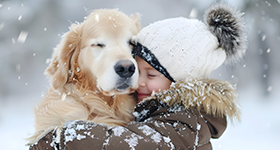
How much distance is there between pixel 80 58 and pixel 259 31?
28.6 ft

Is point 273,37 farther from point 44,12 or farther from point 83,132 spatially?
point 83,132

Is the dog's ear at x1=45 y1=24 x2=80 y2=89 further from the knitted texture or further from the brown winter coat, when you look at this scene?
the knitted texture

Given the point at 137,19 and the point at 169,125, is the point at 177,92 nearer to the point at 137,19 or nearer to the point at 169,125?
the point at 169,125

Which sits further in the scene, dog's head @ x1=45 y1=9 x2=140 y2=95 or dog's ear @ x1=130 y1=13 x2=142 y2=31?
dog's ear @ x1=130 y1=13 x2=142 y2=31

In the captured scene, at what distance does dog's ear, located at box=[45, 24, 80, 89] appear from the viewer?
2.19 meters

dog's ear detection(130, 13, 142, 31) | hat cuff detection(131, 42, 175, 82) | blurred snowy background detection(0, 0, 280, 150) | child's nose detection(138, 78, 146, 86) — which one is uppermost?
blurred snowy background detection(0, 0, 280, 150)

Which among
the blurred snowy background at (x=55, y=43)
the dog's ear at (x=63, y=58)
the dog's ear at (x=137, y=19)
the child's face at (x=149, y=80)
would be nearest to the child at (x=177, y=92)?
the child's face at (x=149, y=80)

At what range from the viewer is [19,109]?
Result: 7.21 metres

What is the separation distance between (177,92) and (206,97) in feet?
0.72

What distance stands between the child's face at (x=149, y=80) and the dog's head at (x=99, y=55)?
163 mm

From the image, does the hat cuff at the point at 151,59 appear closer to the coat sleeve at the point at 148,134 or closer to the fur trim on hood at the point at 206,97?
the fur trim on hood at the point at 206,97

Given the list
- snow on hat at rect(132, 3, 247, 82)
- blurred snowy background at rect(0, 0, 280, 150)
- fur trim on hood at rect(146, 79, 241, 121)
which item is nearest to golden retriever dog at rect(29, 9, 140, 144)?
snow on hat at rect(132, 3, 247, 82)

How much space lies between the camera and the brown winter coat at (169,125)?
162 cm

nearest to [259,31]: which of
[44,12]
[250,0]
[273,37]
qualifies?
[273,37]
